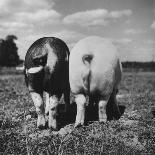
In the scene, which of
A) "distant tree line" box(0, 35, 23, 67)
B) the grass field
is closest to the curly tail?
the grass field

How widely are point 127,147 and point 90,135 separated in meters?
1.00

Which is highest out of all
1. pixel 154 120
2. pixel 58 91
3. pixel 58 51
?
pixel 58 51

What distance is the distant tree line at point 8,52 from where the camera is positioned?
2058 inches

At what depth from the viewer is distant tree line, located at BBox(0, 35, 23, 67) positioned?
52281mm

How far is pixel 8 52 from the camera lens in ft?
178

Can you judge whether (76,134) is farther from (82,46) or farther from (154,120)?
(154,120)

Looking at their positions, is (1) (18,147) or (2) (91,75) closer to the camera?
(1) (18,147)

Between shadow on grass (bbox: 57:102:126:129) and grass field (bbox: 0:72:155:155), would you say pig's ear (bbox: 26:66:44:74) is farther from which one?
shadow on grass (bbox: 57:102:126:129)

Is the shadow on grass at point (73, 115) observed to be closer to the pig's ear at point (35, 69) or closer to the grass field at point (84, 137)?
the grass field at point (84, 137)

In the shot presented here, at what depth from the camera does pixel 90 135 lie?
20.1ft

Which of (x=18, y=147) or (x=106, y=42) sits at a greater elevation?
(x=106, y=42)

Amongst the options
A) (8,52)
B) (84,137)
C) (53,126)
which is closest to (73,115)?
(53,126)

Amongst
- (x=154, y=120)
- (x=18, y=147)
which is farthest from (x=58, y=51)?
(x=154, y=120)

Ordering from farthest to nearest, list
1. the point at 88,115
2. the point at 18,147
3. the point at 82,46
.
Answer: the point at 88,115 → the point at 82,46 → the point at 18,147
